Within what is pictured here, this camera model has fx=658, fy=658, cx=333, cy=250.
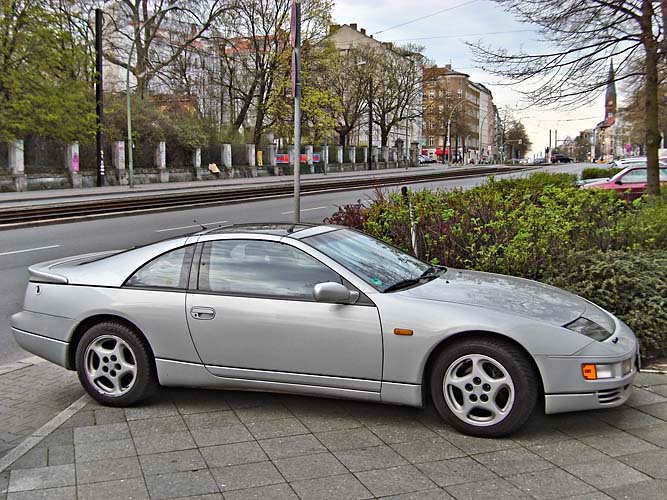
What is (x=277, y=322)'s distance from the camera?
172 inches

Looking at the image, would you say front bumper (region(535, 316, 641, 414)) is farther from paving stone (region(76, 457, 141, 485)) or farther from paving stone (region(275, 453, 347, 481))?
paving stone (region(76, 457, 141, 485))

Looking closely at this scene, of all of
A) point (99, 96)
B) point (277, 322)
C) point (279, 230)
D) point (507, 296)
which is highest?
point (99, 96)

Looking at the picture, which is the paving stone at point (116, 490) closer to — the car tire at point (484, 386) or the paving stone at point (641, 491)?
the car tire at point (484, 386)

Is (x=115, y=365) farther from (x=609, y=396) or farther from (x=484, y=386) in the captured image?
(x=609, y=396)

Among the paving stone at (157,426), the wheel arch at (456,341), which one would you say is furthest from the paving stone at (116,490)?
the wheel arch at (456,341)

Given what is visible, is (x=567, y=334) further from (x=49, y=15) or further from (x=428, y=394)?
(x=49, y=15)

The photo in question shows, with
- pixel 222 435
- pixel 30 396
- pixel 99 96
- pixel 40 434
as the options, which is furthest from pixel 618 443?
pixel 99 96

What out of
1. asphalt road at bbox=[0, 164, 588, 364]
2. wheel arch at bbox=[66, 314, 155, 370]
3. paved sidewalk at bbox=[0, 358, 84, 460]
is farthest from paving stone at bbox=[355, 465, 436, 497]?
asphalt road at bbox=[0, 164, 588, 364]

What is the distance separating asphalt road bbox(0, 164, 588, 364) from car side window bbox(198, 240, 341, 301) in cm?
285

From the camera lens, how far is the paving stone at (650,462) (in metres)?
3.50

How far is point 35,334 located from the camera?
16.4 feet

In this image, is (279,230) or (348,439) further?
(279,230)

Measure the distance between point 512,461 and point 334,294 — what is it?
1436mm

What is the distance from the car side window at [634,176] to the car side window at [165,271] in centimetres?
1954
